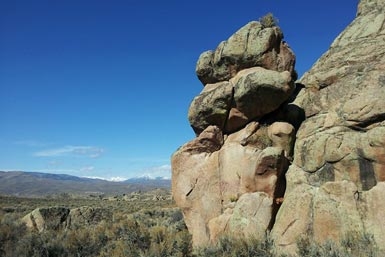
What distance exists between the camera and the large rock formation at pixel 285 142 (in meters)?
11.1

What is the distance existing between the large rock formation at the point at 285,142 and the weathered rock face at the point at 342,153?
0.10 feet

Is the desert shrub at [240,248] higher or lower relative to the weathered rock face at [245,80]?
lower

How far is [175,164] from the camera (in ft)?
50.6

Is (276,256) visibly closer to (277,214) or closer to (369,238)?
(277,214)

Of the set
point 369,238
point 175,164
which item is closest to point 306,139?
point 369,238

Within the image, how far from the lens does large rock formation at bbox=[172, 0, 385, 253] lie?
11.1 meters

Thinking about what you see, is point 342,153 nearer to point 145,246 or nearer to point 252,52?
point 252,52

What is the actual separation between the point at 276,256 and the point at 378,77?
6.38m

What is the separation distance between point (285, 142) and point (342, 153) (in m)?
2.39

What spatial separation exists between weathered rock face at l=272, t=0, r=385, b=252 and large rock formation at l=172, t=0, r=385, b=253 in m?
0.03

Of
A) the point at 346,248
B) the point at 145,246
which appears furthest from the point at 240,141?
the point at 346,248

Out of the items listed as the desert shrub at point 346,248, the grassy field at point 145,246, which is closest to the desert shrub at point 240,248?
the grassy field at point 145,246

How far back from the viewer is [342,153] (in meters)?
11.6

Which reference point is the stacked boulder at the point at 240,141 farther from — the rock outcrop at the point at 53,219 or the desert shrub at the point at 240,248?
the rock outcrop at the point at 53,219
